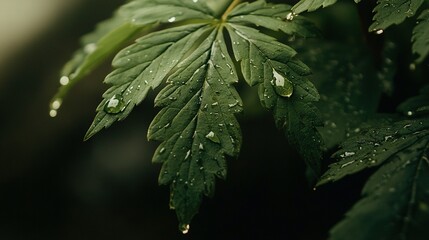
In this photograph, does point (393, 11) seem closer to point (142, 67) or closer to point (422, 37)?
point (422, 37)

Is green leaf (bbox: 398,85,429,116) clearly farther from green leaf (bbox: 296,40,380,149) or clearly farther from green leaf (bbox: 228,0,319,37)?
green leaf (bbox: 228,0,319,37)

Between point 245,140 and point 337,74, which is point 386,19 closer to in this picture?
point 337,74

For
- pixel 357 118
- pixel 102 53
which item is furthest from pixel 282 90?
pixel 102 53

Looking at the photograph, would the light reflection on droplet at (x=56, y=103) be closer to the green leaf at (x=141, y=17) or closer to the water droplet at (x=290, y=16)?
the green leaf at (x=141, y=17)

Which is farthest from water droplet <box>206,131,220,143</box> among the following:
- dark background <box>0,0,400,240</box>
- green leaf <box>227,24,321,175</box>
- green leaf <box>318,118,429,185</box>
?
dark background <box>0,0,400,240</box>

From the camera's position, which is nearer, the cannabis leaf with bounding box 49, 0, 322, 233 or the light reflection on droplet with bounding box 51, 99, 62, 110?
the cannabis leaf with bounding box 49, 0, 322, 233
